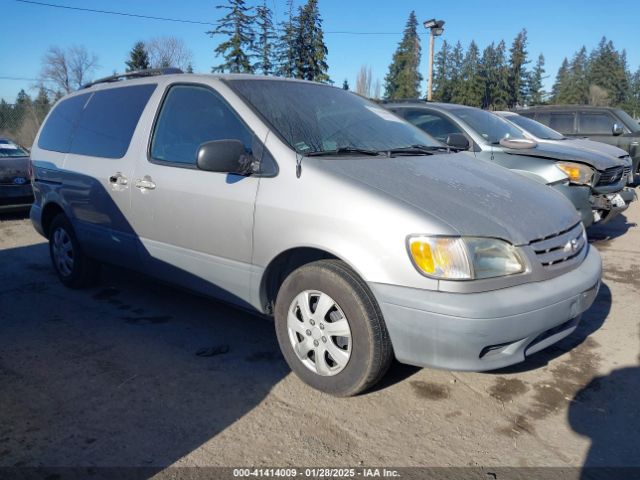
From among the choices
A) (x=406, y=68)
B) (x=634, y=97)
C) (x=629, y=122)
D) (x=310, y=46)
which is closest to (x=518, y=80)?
(x=406, y=68)

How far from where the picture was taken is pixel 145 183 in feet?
12.4

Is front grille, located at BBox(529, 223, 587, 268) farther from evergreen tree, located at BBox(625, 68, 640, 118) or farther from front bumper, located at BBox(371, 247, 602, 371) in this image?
evergreen tree, located at BBox(625, 68, 640, 118)

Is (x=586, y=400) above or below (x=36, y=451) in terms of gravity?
above

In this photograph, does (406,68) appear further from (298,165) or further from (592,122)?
(298,165)

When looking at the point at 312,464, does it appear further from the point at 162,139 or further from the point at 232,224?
the point at 162,139

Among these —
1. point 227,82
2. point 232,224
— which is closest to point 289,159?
point 232,224

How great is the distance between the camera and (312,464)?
2.40 metres

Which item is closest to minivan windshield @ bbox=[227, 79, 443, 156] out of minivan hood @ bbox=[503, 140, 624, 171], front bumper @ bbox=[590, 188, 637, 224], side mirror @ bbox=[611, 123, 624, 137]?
minivan hood @ bbox=[503, 140, 624, 171]

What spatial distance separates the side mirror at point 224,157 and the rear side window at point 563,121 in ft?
34.4

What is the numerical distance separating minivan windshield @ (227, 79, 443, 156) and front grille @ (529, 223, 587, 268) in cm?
109

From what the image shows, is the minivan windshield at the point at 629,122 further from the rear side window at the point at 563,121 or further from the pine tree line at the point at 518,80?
the pine tree line at the point at 518,80

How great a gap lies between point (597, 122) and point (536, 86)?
7192cm

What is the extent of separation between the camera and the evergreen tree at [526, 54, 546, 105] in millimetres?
70188

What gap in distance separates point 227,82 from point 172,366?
1875 millimetres
